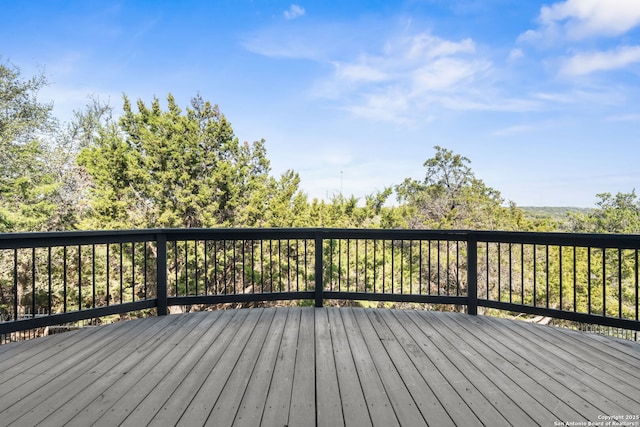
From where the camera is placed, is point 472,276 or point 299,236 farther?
point 299,236

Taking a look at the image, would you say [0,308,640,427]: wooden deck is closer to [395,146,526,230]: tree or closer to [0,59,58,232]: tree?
[0,59,58,232]: tree

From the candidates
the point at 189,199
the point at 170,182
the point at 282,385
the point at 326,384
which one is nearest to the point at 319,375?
the point at 326,384

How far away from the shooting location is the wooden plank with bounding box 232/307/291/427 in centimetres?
155

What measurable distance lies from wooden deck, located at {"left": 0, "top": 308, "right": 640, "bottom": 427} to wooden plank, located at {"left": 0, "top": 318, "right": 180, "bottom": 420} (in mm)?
11

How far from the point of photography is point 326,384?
1.89m

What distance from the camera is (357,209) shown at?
1709 cm

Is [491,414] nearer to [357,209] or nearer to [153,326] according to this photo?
[153,326]

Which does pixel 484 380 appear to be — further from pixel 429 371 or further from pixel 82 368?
pixel 82 368

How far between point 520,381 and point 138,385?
7.74 ft

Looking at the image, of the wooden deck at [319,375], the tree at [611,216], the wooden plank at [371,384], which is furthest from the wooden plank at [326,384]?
the tree at [611,216]

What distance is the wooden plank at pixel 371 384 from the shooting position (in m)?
1.55

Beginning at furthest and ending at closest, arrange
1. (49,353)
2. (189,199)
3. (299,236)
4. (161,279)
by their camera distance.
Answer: (189,199) → (299,236) → (161,279) → (49,353)

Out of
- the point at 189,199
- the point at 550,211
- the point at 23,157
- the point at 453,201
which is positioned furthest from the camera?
the point at 550,211

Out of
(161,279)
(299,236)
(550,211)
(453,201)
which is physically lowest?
(161,279)
